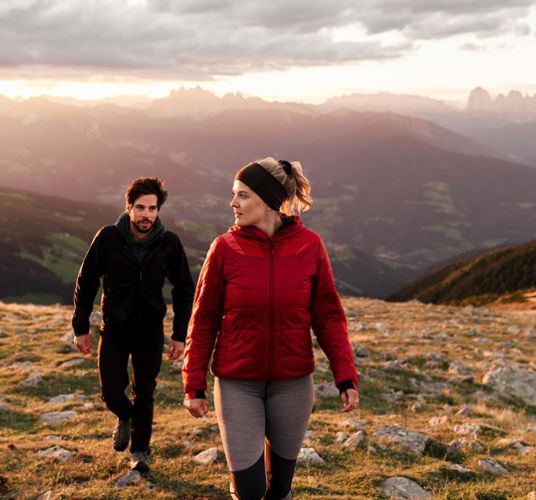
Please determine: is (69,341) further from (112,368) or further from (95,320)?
(112,368)

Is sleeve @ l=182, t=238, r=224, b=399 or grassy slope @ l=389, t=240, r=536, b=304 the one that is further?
grassy slope @ l=389, t=240, r=536, b=304

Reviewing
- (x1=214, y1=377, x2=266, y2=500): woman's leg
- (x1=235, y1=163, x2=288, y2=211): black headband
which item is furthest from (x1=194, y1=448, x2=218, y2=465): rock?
(x1=235, y1=163, x2=288, y2=211): black headband

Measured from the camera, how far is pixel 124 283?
6113 millimetres

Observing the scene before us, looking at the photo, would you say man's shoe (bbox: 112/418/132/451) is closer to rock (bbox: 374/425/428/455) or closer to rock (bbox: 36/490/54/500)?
rock (bbox: 36/490/54/500)

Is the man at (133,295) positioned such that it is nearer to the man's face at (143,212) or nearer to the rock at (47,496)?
the man's face at (143,212)

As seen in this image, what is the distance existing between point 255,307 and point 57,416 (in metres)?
6.54

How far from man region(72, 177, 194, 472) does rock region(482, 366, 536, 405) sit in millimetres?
8941

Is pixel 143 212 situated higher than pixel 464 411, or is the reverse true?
pixel 143 212

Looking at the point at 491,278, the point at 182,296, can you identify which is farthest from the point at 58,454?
the point at 491,278

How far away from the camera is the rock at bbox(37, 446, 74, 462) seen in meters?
6.74

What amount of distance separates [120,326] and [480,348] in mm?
13741

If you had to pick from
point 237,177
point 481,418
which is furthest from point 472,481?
point 237,177

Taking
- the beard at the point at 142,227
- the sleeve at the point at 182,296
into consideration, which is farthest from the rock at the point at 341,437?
the beard at the point at 142,227

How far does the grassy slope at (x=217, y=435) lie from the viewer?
6.22 meters
